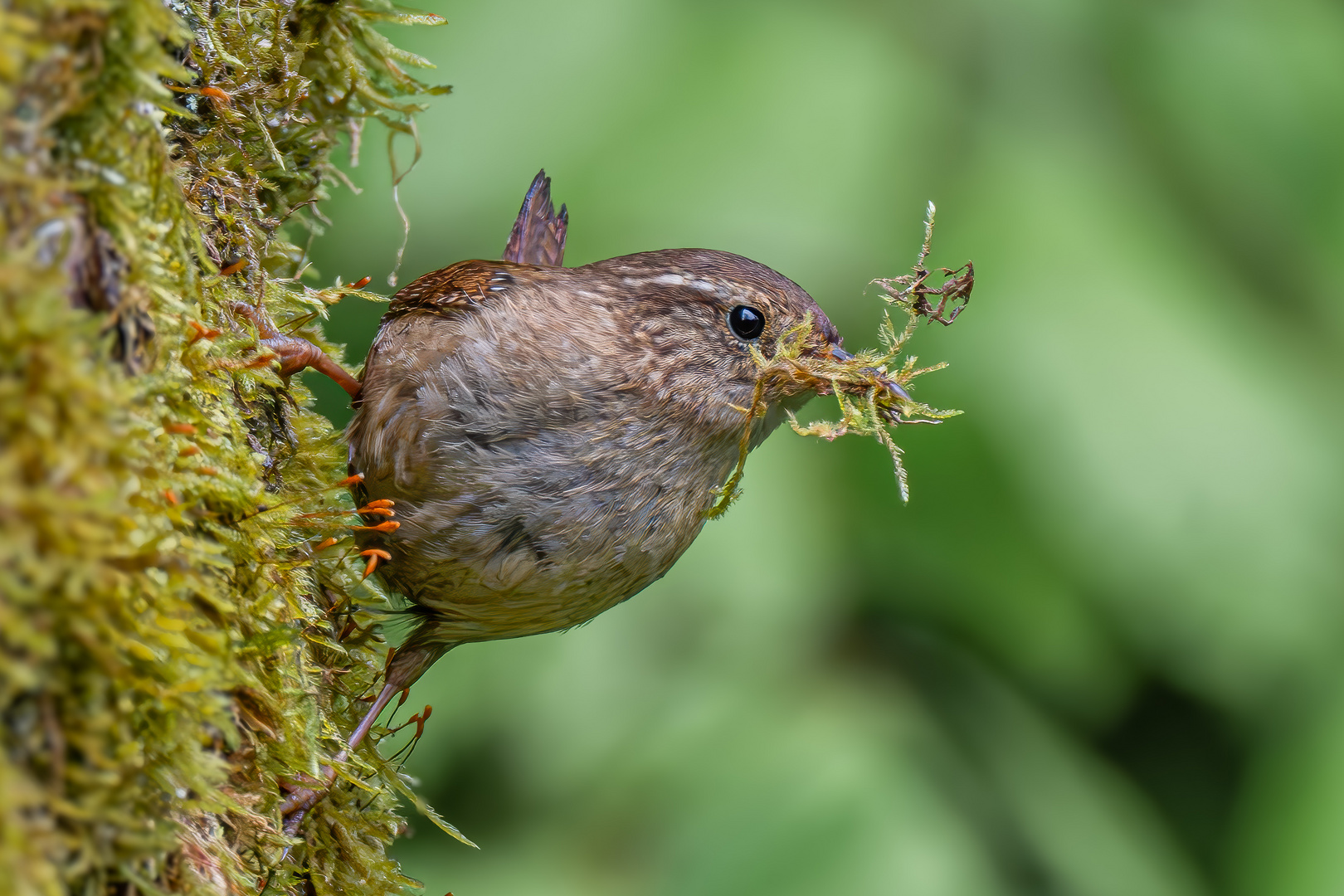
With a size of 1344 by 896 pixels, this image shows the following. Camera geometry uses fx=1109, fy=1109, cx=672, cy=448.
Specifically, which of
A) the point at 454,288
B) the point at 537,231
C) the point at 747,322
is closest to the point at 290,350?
the point at 454,288

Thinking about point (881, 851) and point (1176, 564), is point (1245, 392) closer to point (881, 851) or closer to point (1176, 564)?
point (1176, 564)

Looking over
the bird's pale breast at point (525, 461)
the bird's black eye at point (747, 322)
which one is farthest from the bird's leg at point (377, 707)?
the bird's black eye at point (747, 322)

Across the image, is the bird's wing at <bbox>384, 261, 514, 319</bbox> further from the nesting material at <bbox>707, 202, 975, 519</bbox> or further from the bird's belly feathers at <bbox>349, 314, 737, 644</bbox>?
the nesting material at <bbox>707, 202, 975, 519</bbox>

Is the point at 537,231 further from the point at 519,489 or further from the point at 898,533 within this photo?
the point at 898,533

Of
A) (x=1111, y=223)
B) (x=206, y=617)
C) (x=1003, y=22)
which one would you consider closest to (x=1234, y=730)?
(x=1111, y=223)

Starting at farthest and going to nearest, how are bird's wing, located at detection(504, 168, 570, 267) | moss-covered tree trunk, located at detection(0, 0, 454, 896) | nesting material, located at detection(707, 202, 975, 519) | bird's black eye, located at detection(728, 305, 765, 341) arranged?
bird's wing, located at detection(504, 168, 570, 267) → bird's black eye, located at detection(728, 305, 765, 341) → nesting material, located at detection(707, 202, 975, 519) → moss-covered tree trunk, located at detection(0, 0, 454, 896)

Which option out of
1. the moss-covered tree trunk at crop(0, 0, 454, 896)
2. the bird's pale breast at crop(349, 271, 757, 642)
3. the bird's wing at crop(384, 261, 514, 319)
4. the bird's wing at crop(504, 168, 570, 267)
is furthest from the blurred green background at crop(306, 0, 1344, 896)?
the moss-covered tree trunk at crop(0, 0, 454, 896)
